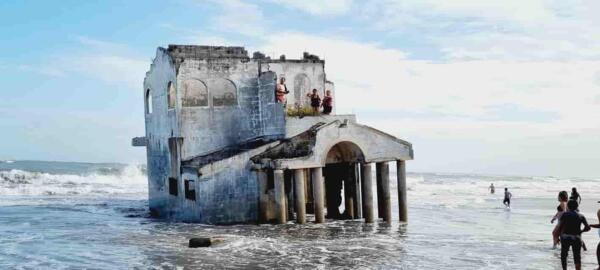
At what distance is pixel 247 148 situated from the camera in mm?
30594

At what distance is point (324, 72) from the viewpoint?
3750cm

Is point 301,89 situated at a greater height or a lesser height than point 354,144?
greater

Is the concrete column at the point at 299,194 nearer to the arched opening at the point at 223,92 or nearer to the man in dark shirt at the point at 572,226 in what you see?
the arched opening at the point at 223,92

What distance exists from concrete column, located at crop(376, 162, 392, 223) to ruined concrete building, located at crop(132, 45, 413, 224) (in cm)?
4

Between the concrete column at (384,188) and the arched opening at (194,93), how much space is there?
342 inches

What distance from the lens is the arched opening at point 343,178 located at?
99.8ft

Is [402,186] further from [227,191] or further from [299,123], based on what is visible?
[227,191]

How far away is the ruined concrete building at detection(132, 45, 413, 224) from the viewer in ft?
94.8

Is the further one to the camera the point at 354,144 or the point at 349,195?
the point at 349,195

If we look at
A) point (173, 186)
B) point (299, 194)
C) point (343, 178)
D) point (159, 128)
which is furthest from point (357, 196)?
point (159, 128)

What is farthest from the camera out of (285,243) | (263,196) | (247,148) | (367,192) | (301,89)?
(301,89)

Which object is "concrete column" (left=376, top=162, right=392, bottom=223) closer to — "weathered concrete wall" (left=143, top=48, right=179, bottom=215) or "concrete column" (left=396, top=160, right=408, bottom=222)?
"concrete column" (left=396, top=160, right=408, bottom=222)

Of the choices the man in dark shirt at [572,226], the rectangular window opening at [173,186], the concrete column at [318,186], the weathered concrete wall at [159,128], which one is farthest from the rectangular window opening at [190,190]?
the man in dark shirt at [572,226]

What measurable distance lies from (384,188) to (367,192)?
1.12 metres
